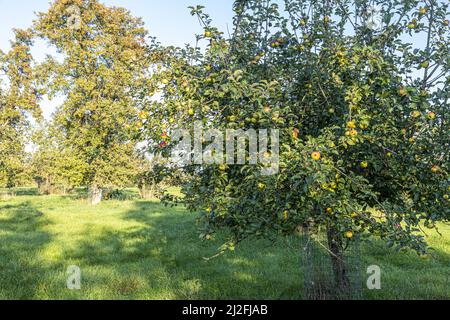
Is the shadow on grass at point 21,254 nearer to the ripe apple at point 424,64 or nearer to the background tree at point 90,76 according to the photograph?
the ripe apple at point 424,64

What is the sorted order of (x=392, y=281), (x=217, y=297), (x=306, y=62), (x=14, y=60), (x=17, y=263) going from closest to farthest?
(x=306, y=62) < (x=217, y=297) < (x=392, y=281) < (x=17, y=263) < (x=14, y=60)

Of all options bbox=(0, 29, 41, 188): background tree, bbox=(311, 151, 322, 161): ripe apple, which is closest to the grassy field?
bbox=(311, 151, 322, 161): ripe apple

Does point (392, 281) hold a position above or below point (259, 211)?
below

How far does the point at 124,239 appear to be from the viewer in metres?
12.5

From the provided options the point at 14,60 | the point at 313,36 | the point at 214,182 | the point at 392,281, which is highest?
the point at 14,60

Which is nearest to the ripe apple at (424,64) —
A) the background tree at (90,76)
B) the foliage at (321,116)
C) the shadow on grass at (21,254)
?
the foliage at (321,116)

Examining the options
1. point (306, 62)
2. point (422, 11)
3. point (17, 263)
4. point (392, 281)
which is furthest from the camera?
point (17, 263)

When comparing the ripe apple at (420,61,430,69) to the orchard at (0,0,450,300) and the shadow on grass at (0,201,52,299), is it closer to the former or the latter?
the orchard at (0,0,450,300)

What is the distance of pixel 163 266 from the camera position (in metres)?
9.30

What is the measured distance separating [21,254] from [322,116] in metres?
8.87

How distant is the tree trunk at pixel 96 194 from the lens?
26.2 m

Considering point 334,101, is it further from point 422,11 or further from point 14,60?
point 14,60

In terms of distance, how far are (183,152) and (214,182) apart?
0.70 meters
